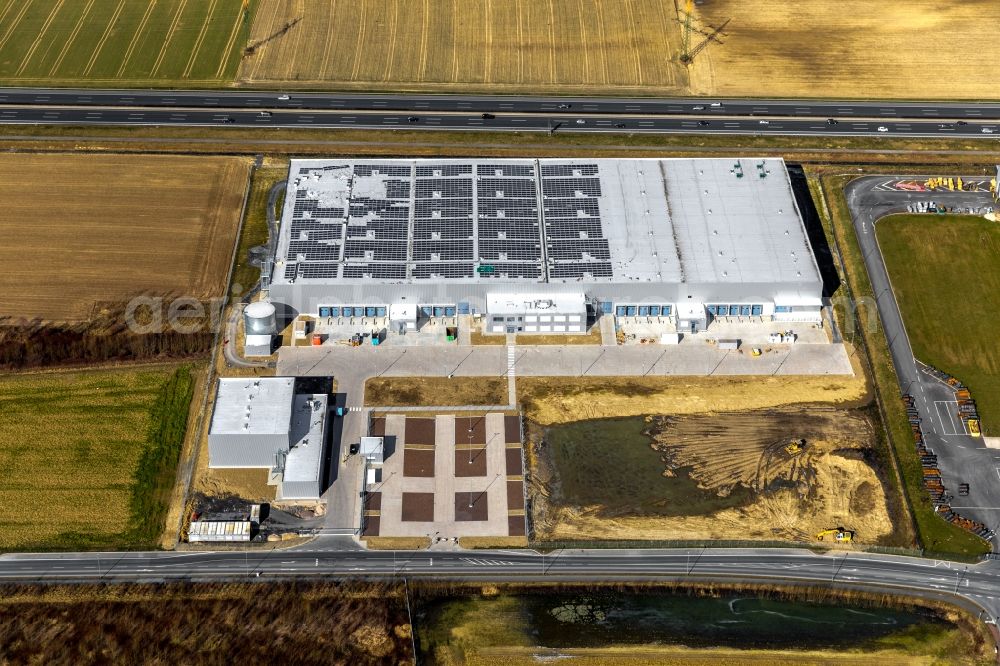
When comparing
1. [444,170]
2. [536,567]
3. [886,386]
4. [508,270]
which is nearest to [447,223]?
[444,170]

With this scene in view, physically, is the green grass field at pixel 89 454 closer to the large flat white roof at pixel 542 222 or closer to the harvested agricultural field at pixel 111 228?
the harvested agricultural field at pixel 111 228

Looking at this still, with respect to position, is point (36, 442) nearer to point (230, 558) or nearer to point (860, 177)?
point (230, 558)

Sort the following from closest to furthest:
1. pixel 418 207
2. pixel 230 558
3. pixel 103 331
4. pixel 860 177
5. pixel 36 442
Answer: pixel 230 558 < pixel 36 442 < pixel 103 331 < pixel 418 207 < pixel 860 177

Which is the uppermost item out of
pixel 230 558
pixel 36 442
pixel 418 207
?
pixel 418 207

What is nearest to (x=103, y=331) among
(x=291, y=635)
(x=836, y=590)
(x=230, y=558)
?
(x=230, y=558)

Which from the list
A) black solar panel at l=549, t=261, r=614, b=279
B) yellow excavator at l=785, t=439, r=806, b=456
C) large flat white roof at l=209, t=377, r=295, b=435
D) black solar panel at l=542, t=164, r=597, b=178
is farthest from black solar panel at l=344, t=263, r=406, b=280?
yellow excavator at l=785, t=439, r=806, b=456
